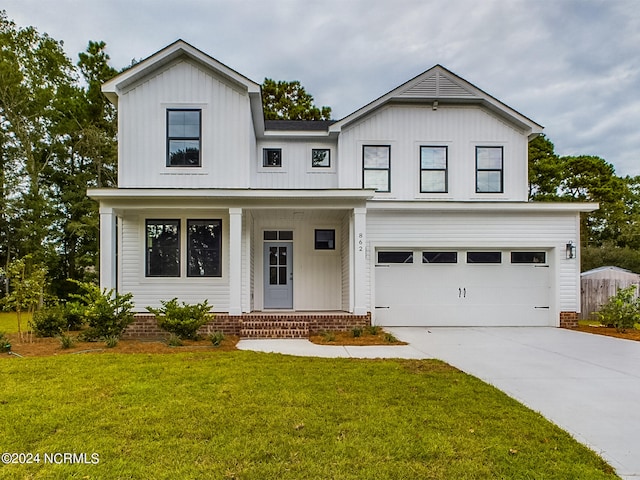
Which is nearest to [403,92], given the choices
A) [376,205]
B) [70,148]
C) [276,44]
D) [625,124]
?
[376,205]

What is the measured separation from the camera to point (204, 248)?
10125 mm

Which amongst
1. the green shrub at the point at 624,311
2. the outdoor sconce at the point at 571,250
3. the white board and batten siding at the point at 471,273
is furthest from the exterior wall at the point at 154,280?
the green shrub at the point at 624,311

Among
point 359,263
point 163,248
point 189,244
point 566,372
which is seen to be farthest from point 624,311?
point 163,248

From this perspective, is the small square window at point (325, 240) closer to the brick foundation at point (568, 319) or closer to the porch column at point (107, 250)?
the porch column at point (107, 250)

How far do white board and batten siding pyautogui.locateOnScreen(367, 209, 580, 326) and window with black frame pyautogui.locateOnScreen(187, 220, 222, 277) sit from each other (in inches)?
166

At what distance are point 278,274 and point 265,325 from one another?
277 cm

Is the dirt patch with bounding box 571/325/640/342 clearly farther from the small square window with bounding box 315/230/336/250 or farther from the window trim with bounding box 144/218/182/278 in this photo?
the window trim with bounding box 144/218/182/278

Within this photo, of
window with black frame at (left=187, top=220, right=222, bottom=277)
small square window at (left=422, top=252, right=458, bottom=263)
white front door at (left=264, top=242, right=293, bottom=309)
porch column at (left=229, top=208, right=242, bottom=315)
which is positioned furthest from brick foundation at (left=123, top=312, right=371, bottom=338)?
small square window at (left=422, top=252, right=458, bottom=263)

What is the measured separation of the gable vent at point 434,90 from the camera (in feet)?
37.2

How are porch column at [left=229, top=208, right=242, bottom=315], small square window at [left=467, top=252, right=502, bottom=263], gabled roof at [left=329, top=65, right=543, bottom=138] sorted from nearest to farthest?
porch column at [left=229, top=208, right=242, bottom=315]
small square window at [left=467, top=252, right=502, bottom=263]
gabled roof at [left=329, top=65, right=543, bottom=138]

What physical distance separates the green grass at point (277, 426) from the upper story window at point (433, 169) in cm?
709

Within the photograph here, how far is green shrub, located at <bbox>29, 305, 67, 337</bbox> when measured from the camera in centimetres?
852

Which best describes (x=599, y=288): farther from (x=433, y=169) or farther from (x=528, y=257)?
(x=433, y=169)

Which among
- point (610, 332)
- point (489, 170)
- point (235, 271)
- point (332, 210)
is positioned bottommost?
point (610, 332)
